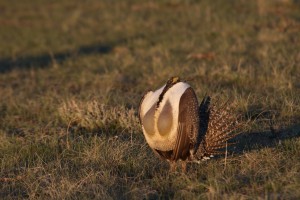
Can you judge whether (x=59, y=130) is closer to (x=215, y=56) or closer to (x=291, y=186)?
(x=291, y=186)

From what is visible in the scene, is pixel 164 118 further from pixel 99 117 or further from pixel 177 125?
pixel 99 117

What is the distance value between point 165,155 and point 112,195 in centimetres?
48

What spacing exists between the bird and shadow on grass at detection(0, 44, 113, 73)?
4763 mm

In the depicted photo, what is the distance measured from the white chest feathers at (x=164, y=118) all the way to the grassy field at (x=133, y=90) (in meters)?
0.30

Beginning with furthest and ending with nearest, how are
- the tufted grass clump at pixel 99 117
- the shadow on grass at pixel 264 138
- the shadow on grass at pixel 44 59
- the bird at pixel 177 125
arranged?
the shadow on grass at pixel 44 59 → the tufted grass clump at pixel 99 117 → the shadow on grass at pixel 264 138 → the bird at pixel 177 125

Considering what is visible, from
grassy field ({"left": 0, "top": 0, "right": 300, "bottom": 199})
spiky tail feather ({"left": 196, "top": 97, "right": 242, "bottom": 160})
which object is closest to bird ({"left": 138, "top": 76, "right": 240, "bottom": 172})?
spiky tail feather ({"left": 196, "top": 97, "right": 242, "bottom": 160})

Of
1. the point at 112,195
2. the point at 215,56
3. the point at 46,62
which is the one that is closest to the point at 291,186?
the point at 112,195

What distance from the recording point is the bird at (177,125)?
3666mm

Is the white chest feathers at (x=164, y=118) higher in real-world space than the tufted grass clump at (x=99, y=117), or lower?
higher

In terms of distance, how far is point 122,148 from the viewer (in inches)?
170

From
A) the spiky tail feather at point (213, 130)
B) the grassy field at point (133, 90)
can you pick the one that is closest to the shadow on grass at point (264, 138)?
the grassy field at point (133, 90)

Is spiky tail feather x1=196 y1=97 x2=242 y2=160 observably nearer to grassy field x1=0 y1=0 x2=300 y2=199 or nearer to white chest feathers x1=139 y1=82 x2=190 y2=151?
grassy field x1=0 y1=0 x2=300 y2=199

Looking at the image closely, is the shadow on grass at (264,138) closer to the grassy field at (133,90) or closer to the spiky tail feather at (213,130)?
the grassy field at (133,90)

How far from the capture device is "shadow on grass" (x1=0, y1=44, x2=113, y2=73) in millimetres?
8547
